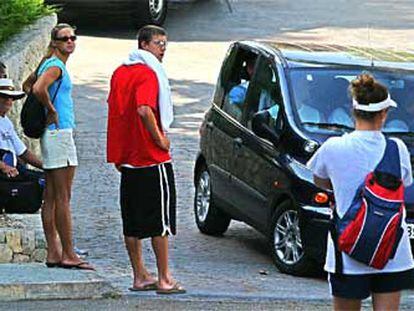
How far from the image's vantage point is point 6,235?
895cm

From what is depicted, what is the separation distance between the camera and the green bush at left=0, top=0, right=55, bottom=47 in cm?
1340

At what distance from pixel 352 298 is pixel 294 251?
3661mm

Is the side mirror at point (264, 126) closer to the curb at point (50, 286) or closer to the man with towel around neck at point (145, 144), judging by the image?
the man with towel around neck at point (145, 144)

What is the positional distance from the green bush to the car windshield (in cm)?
418

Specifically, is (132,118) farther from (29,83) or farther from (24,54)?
(24,54)

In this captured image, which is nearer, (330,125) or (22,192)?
(22,192)

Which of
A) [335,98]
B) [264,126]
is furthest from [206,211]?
[335,98]

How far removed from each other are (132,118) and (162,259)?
0.95 meters

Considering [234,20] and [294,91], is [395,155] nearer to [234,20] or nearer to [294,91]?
[294,91]

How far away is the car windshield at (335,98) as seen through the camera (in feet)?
32.1

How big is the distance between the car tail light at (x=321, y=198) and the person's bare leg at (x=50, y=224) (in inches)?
73.9

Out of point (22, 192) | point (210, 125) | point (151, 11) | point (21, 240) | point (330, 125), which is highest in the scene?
point (330, 125)

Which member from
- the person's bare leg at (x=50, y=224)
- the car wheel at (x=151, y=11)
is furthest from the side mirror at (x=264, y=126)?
the car wheel at (x=151, y=11)

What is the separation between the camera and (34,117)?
8562 millimetres
